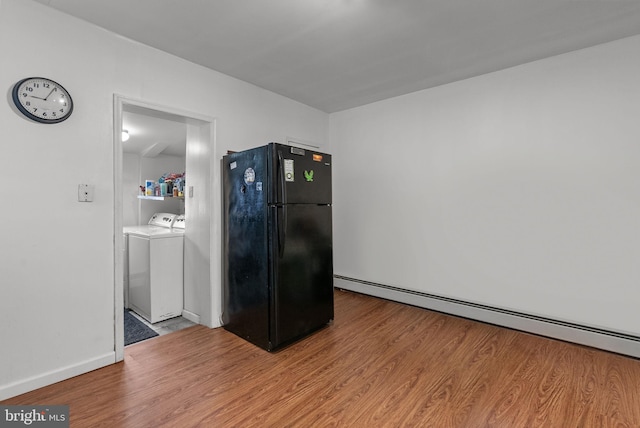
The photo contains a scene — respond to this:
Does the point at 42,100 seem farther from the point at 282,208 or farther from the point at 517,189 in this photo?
the point at 517,189

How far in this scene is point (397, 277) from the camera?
3732 millimetres

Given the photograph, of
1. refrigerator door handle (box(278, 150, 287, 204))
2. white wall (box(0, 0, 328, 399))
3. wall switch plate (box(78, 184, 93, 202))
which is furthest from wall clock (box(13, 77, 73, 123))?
refrigerator door handle (box(278, 150, 287, 204))

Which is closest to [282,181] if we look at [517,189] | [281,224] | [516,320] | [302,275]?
[281,224]

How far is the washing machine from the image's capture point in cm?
308

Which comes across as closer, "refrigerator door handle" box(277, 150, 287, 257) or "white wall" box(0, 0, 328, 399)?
"white wall" box(0, 0, 328, 399)

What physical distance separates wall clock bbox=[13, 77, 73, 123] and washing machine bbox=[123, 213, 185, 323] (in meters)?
1.38

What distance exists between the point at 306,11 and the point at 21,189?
7.18 feet

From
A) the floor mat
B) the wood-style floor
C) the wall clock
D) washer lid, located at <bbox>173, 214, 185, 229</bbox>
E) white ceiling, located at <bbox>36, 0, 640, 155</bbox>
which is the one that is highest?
white ceiling, located at <bbox>36, 0, 640, 155</bbox>

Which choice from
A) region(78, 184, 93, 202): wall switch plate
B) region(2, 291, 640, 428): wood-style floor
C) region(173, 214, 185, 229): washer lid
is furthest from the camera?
region(173, 214, 185, 229): washer lid

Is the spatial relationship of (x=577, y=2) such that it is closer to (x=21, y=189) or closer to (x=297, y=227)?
(x=297, y=227)

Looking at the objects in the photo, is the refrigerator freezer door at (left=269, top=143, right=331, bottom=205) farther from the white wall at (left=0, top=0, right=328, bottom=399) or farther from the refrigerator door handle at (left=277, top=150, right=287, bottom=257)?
the white wall at (left=0, top=0, right=328, bottom=399)

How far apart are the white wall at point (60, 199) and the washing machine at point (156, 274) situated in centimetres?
81

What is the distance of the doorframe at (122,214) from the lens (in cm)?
229

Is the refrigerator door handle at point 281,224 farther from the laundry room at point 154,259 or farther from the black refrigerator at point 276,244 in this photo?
the laundry room at point 154,259
